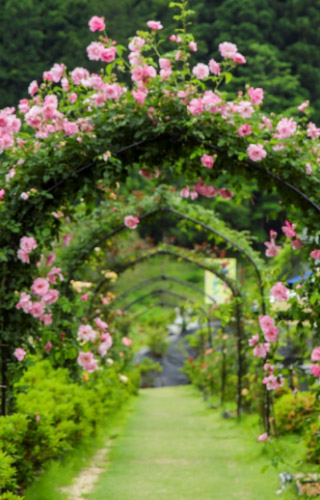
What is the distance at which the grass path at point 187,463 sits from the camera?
538 cm

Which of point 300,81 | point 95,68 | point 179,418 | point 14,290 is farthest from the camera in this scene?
point 300,81

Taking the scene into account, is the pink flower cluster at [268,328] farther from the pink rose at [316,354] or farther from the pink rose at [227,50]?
the pink rose at [227,50]

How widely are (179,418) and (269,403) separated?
3749mm

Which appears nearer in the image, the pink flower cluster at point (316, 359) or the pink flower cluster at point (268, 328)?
the pink flower cluster at point (316, 359)

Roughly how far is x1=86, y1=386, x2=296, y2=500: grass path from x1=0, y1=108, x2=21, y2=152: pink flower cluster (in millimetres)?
2459

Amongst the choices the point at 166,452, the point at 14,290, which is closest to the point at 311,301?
the point at 14,290

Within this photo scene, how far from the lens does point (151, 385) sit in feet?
61.7

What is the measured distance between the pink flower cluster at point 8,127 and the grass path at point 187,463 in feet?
8.07

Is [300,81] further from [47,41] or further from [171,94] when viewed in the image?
[171,94]

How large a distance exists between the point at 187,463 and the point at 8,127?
371 centimetres

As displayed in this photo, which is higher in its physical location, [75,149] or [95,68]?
[95,68]

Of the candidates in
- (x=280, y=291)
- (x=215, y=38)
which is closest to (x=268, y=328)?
(x=280, y=291)

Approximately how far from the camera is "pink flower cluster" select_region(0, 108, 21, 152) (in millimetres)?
4156

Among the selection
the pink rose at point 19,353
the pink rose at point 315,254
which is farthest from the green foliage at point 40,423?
the pink rose at point 315,254
